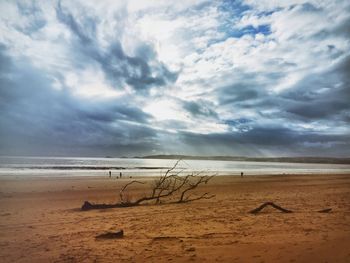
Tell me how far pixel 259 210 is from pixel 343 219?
2.85m

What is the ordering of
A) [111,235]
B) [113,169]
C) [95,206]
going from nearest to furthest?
[111,235] → [95,206] → [113,169]

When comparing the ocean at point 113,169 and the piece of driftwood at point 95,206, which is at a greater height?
the ocean at point 113,169

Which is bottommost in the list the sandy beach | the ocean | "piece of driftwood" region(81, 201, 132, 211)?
the sandy beach

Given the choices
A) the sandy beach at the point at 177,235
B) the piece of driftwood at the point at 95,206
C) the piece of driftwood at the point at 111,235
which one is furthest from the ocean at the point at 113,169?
the piece of driftwood at the point at 111,235

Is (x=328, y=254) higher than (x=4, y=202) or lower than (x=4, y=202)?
lower

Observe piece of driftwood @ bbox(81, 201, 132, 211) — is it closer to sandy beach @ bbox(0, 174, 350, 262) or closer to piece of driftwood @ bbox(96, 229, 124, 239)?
sandy beach @ bbox(0, 174, 350, 262)

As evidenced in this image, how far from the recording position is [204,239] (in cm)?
761

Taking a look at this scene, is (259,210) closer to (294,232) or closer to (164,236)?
(294,232)

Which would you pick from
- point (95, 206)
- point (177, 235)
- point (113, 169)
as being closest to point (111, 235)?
point (177, 235)

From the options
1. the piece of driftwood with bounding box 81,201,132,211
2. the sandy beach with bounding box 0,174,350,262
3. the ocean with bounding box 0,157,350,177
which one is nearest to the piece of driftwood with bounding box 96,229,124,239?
the sandy beach with bounding box 0,174,350,262

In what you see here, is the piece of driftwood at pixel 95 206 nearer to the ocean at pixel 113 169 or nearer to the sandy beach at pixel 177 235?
the sandy beach at pixel 177 235

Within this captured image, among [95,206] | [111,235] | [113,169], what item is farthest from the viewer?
[113,169]

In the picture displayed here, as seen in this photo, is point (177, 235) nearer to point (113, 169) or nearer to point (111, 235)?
point (111, 235)

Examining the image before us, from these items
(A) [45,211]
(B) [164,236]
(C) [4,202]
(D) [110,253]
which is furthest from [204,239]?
(C) [4,202]
